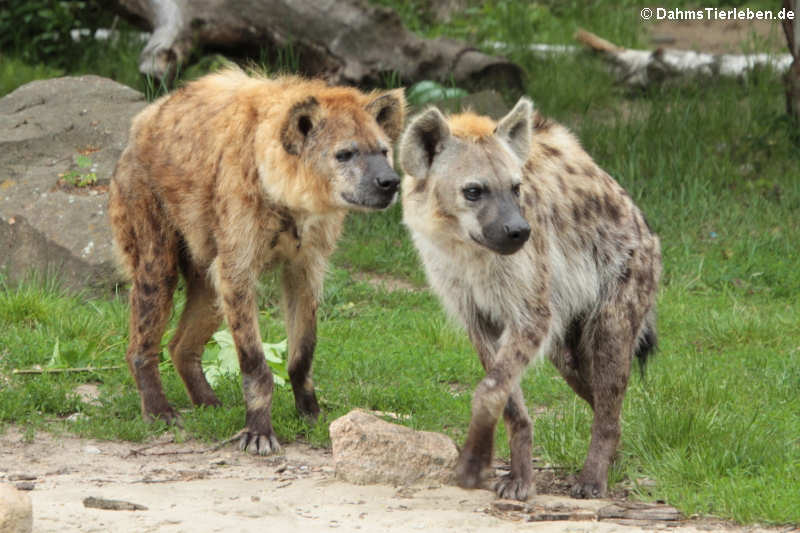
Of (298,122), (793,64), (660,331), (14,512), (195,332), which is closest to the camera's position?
(14,512)

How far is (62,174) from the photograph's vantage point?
6.33 metres

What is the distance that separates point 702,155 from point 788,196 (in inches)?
25.1

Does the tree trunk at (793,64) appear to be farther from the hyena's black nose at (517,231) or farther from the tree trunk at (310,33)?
the hyena's black nose at (517,231)

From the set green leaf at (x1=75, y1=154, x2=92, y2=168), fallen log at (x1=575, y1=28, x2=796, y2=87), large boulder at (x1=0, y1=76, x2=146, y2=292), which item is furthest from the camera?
fallen log at (x1=575, y1=28, x2=796, y2=87)

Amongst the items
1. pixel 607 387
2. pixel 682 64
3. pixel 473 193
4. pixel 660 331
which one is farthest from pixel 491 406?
pixel 682 64

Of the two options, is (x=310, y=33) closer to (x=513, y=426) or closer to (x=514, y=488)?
(x=513, y=426)

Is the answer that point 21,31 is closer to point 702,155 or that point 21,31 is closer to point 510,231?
point 702,155

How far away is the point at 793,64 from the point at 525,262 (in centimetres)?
462

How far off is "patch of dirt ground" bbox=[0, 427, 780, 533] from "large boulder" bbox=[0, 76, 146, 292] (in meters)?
1.72

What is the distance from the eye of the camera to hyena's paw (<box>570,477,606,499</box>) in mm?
3793

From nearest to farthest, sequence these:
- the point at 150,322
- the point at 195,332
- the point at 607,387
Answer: the point at 607,387, the point at 150,322, the point at 195,332

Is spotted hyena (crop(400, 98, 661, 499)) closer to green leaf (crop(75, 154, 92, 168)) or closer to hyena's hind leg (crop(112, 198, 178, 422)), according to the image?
hyena's hind leg (crop(112, 198, 178, 422))

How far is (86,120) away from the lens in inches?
261

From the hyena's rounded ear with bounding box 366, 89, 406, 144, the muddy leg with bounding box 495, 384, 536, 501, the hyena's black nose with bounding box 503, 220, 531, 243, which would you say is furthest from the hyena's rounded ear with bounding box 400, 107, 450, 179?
the muddy leg with bounding box 495, 384, 536, 501
